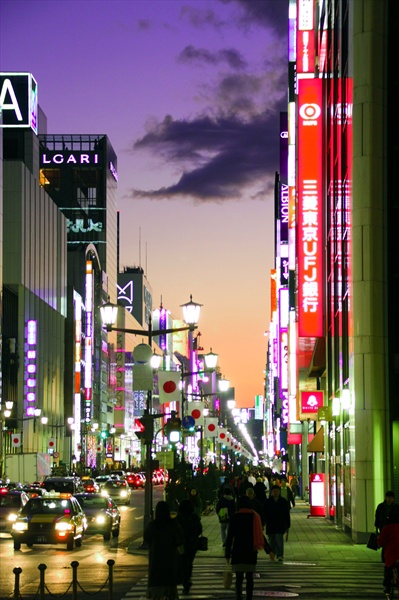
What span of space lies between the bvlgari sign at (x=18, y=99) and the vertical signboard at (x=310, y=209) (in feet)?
399

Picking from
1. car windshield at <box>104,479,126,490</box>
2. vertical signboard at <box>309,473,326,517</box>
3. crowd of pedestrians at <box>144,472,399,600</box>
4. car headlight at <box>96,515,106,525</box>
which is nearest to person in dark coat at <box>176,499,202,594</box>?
crowd of pedestrians at <box>144,472,399,600</box>

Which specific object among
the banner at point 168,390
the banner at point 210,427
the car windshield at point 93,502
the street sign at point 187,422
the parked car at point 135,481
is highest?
the banner at point 168,390

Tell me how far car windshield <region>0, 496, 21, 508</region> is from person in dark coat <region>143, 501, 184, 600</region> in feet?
93.4

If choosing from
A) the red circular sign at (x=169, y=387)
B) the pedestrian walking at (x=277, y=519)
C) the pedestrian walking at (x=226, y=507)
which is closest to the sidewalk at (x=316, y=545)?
the pedestrian walking at (x=277, y=519)

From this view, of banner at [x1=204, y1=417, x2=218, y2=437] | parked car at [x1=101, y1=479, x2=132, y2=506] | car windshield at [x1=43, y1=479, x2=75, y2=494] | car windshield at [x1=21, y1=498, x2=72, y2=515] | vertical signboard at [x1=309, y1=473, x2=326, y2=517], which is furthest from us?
parked car at [x1=101, y1=479, x2=132, y2=506]

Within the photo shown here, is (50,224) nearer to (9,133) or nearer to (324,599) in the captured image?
(9,133)

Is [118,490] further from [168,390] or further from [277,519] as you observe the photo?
[277,519]

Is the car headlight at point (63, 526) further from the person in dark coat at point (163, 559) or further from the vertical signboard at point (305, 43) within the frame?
the vertical signboard at point (305, 43)

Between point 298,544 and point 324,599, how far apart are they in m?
16.9

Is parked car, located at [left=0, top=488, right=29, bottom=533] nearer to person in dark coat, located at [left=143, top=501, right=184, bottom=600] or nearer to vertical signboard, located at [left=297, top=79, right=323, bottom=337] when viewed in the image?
vertical signboard, located at [left=297, top=79, right=323, bottom=337]

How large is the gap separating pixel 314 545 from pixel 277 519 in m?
7.39

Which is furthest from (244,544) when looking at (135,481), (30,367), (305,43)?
(30,367)

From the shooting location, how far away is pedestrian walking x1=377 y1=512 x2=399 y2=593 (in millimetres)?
20359

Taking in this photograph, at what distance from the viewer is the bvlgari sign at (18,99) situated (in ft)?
541
